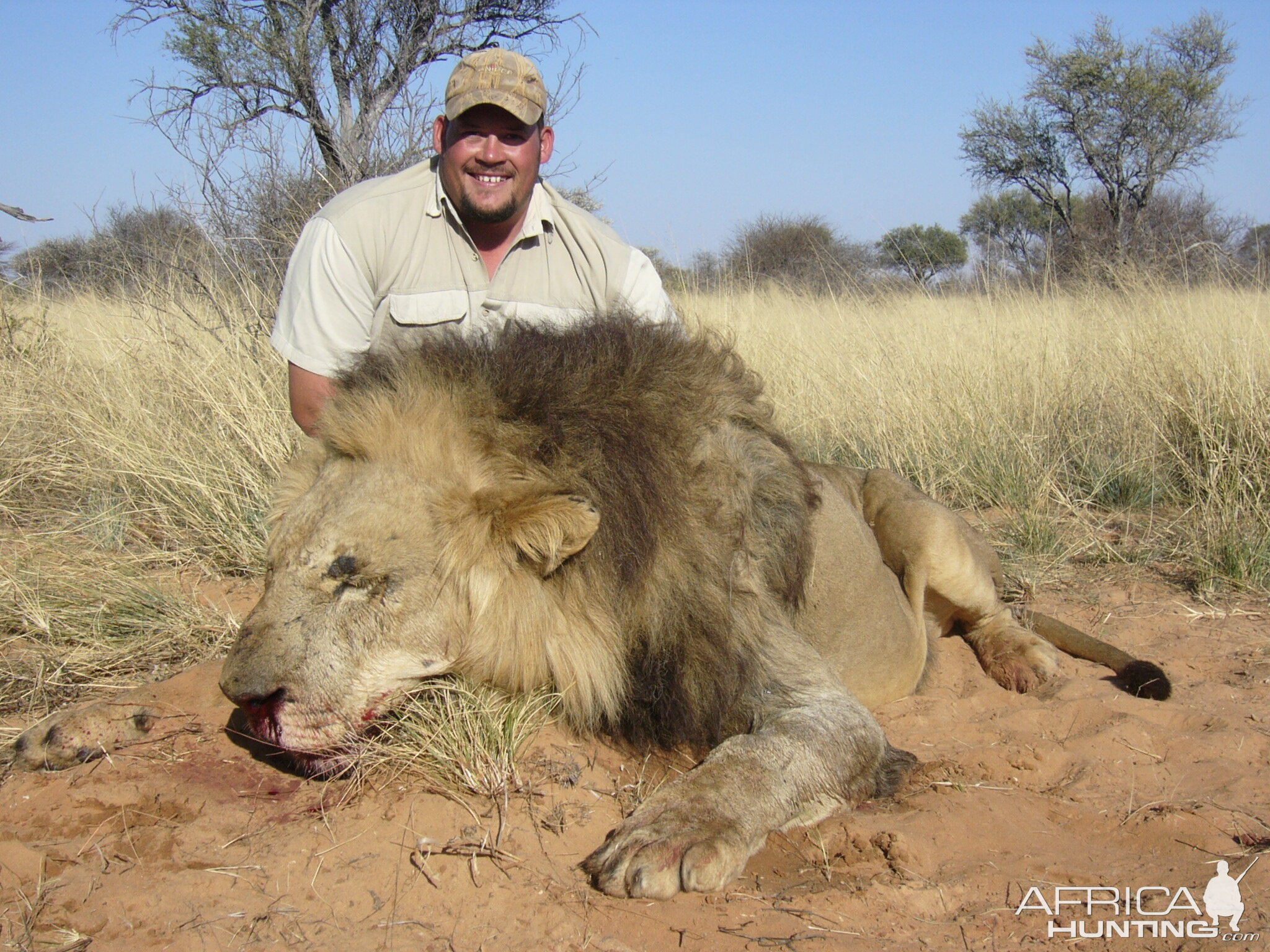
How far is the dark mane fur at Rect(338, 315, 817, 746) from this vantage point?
2518 millimetres

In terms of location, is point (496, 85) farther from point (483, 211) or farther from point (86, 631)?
point (86, 631)

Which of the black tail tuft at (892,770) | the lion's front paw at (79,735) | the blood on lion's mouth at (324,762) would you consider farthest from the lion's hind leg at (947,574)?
the lion's front paw at (79,735)

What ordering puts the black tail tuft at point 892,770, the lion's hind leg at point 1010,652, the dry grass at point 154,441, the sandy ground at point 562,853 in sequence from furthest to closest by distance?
the dry grass at point 154,441 → the lion's hind leg at point 1010,652 → the black tail tuft at point 892,770 → the sandy ground at point 562,853

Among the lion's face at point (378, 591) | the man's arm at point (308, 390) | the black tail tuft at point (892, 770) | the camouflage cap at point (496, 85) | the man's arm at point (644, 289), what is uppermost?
the camouflage cap at point (496, 85)

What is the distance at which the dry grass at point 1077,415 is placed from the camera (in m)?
5.30

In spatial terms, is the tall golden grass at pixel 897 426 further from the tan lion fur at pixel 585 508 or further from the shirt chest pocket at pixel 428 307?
the tan lion fur at pixel 585 508

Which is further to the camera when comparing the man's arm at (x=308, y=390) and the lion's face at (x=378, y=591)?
the man's arm at (x=308, y=390)

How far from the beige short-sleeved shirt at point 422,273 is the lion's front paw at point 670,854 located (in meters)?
1.78

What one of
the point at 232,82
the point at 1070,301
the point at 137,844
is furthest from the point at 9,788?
the point at 232,82

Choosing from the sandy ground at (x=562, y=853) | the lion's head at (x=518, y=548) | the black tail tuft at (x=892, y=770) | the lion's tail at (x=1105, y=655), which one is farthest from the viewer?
the lion's tail at (x=1105, y=655)

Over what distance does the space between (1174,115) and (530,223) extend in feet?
68.2

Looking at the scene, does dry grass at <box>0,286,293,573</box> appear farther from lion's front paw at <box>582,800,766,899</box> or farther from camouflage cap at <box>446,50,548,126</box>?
lion's front paw at <box>582,800,766,899</box>

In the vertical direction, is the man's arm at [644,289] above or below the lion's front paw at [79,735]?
above

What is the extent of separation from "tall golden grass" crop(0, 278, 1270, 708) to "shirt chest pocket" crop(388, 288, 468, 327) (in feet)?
2.92
